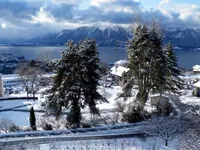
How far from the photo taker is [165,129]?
2214 centimetres

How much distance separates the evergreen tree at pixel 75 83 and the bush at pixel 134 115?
2650 millimetres

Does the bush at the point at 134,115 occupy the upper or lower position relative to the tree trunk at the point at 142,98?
lower

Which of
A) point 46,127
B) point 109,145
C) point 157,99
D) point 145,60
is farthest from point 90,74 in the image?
point 157,99

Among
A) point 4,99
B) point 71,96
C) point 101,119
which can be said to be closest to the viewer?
point 71,96

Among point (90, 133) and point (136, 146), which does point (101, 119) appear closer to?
point (90, 133)

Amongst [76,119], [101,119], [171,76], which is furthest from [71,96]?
[171,76]

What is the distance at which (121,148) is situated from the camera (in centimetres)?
2100

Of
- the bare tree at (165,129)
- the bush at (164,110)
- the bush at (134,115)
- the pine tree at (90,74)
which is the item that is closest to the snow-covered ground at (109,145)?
the bare tree at (165,129)

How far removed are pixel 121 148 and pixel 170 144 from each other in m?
3.75

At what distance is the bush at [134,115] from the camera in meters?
26.8

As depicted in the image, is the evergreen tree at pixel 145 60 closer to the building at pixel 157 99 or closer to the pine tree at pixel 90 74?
the building at pixel 157 99

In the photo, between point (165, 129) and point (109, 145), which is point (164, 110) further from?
point (109, 145)

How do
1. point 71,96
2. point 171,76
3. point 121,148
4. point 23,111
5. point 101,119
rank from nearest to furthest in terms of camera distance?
point 121,148 < point 71,96 < point 101,119 < point 23,111 < point 171,76

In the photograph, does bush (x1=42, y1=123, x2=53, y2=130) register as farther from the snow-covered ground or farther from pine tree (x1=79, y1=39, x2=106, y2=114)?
pine tree (x1=79, y1=39, x2=106, y2=114)
